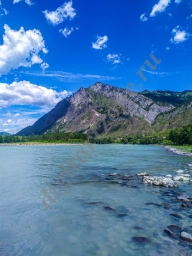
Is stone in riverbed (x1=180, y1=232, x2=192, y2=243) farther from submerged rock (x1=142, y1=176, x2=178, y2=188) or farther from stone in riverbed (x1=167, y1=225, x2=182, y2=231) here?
submerged rock (x1=142, y1=176, x2=178, y2=188)

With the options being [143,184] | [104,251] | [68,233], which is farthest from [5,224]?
[143,184]

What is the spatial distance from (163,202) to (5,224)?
1019 centimetres

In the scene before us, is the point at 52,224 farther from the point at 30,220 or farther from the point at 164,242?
the point at 164,242

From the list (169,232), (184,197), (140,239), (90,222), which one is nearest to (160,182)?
(184,197)

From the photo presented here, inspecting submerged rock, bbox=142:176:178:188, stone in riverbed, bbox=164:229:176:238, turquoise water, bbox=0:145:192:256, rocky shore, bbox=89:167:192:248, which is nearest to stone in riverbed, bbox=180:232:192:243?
rocky shore, bbox=89:167:192:248

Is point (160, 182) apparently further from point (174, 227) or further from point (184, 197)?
point (174, 227)

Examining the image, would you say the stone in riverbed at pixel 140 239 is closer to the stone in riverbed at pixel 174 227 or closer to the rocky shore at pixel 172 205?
the rocky shore at pixel 172 205

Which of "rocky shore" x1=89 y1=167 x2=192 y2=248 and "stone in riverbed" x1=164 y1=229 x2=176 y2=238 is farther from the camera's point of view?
"stone in riverbed" x1=164 y1=229 x2=176 y2=238

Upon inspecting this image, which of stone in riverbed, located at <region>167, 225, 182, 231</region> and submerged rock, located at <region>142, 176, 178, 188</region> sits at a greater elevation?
submerged rock, located at <region>142, 176, 178, 188</region>

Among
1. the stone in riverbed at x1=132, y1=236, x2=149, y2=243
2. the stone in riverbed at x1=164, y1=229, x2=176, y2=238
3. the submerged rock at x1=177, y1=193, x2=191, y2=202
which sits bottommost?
the stone in riverbed at x1=132, y1=236, x2=149, y2=243

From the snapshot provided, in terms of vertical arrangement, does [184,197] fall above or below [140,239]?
above

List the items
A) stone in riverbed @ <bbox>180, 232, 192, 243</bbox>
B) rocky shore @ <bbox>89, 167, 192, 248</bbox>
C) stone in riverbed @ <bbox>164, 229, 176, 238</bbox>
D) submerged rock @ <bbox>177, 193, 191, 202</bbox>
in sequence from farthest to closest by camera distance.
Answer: submerged rock @ <bbox>177, 193, 191, 202</bbox> → stone in riverbed @ <bbox>164, 229, 176, 238</bbox> → rocky shore @ <bbox>89, 167, 192, 248</bbox> → stone in riverbed @ <bbox>180, 232, 192, 243</bbox>

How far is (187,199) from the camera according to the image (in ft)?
49.9

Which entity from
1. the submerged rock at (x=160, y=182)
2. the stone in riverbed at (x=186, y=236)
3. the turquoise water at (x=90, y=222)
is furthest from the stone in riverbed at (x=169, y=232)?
the submerged rock at (x=160, y=182)
